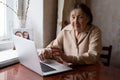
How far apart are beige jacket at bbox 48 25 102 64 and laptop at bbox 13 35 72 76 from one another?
0.11 meters

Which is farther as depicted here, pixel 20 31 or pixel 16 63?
pixel 20 31

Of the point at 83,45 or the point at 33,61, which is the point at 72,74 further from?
the point at 83,45

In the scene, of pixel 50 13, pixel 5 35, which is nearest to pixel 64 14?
pixel 50 13

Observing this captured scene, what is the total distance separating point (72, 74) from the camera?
1375mm

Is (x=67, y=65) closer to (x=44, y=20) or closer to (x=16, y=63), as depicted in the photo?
(x=16, y=63)

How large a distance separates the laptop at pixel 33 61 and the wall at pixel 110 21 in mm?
1060

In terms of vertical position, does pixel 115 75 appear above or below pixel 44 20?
below

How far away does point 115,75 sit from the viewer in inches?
54.6

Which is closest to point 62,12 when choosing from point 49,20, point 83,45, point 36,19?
point 49,20

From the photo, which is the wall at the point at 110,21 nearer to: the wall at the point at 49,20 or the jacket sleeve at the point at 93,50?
the wall at the point at 49,20

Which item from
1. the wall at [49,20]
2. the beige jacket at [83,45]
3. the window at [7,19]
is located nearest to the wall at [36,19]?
the wall at [49,20]

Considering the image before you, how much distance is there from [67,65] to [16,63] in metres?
0.39

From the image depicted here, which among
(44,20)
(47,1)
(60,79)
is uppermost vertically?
(47,1)

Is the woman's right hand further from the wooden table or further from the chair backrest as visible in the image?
the chair backrest
